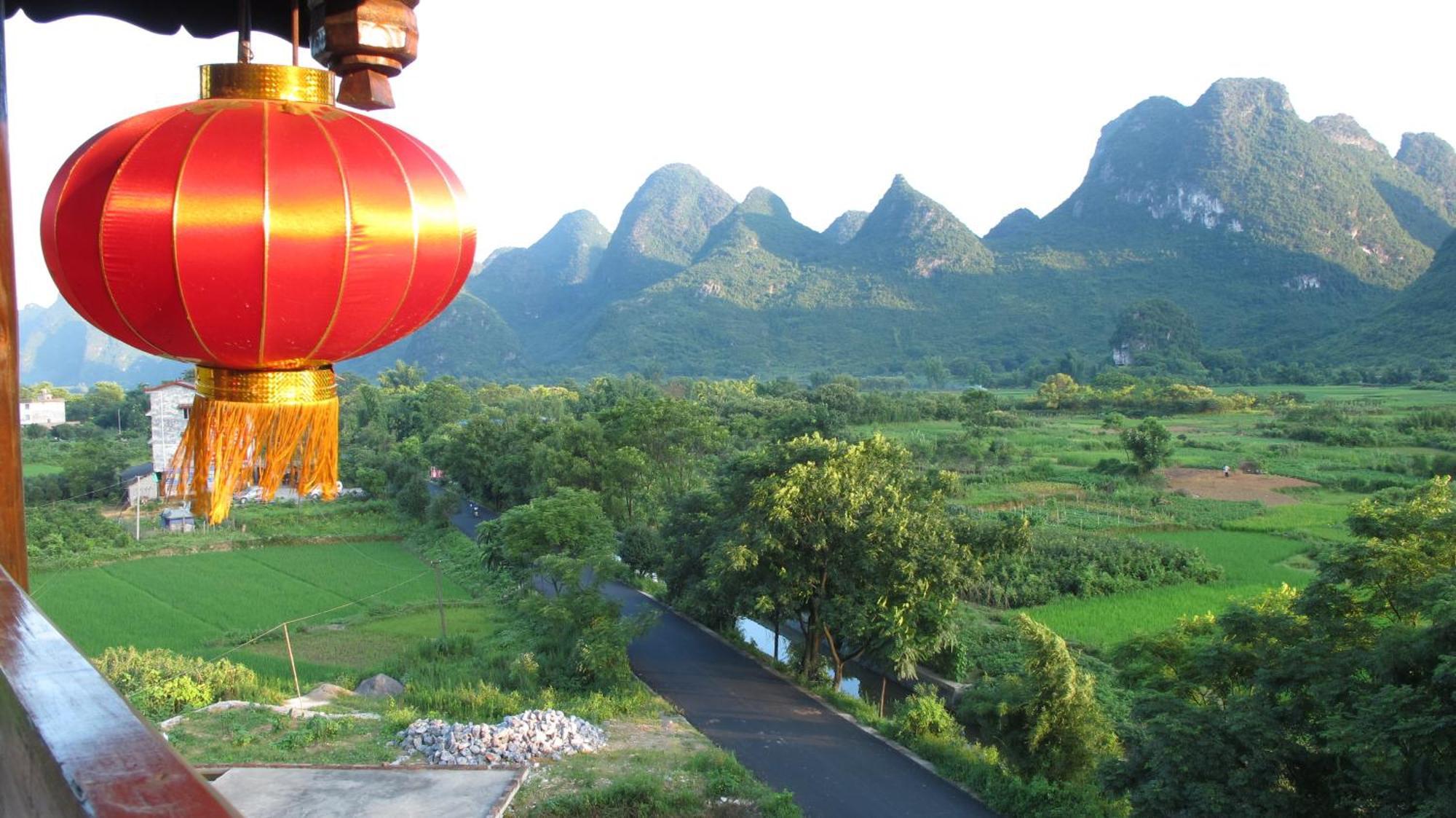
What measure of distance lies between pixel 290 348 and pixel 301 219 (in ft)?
0.77

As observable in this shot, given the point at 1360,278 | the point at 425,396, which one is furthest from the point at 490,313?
the point at 1360,278

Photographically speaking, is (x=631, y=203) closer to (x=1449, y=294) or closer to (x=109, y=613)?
(x=1449, y=294)

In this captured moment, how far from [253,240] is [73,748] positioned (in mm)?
970

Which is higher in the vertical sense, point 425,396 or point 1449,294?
point 1449,294

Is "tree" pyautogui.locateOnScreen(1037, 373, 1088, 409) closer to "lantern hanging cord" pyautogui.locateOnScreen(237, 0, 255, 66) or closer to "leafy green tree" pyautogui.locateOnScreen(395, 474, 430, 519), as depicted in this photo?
"leafy green tree" pyautogui.locateOnScreen(395, 474, 430, 519)

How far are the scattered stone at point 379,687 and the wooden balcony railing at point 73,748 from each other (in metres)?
9.57

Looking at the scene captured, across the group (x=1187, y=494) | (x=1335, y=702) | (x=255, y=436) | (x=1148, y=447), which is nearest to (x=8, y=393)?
(x=255, y=436)

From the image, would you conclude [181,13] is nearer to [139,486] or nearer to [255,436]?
[255,436]

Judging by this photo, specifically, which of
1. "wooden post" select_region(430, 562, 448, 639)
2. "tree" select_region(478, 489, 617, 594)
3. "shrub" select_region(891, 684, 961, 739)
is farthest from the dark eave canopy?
"wooden post" select_region(430, 562, 448, 639)

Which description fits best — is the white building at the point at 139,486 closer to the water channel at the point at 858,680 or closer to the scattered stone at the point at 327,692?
the scattered stone at the point at 327,692

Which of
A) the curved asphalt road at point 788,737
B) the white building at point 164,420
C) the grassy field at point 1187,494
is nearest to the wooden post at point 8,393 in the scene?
the curved asphalt road at point 788,737

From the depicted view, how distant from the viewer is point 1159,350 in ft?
152

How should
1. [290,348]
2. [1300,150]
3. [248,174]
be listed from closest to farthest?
[248,174]
[290,348]
[1300,150]

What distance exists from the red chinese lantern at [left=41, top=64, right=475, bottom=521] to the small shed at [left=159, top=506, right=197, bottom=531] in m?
19.9
